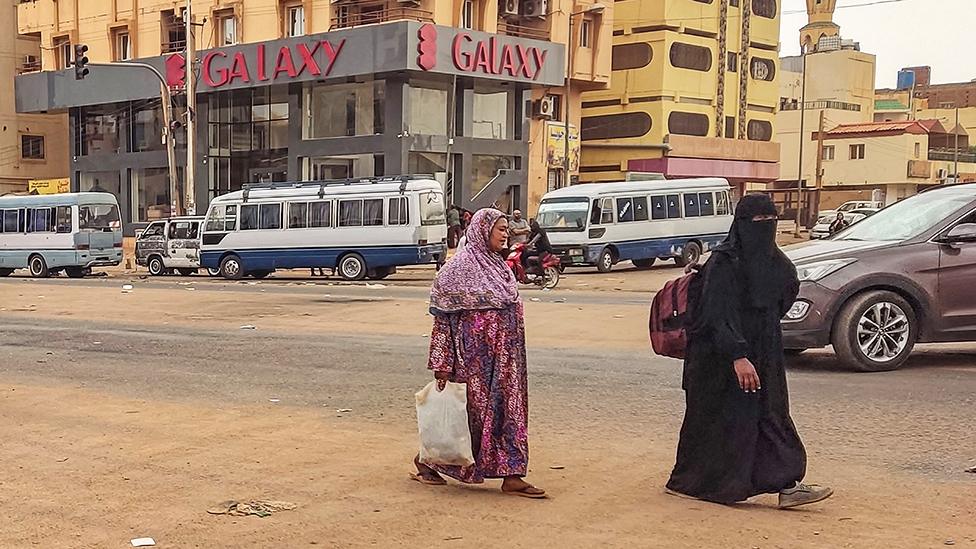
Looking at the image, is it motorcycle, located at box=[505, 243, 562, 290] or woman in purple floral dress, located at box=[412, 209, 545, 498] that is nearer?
woman in purple floral dress, located at box=[412, 209, 545, 498]

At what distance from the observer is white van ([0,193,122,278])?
3062 centimetres

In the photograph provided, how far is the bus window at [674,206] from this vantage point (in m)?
29.2

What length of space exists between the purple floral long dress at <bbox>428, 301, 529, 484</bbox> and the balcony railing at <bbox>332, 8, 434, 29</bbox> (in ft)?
109

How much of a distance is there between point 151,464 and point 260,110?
38.8 m

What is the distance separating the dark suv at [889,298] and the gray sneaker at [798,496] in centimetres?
420

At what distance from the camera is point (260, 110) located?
1710 inches

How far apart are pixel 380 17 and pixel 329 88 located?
3638mm

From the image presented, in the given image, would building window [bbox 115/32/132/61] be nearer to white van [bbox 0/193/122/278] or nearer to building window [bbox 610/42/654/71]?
white van [bbox 0/193/122/278]

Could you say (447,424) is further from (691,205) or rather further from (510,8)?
(510,8)

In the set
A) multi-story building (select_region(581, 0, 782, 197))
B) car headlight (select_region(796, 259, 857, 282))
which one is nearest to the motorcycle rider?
car headlight (select_region(796, 259, 857, 282))

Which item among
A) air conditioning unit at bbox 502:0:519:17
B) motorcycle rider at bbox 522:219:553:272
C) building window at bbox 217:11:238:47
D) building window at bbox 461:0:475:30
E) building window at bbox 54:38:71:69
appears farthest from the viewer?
building window at bbox 54:38:71:69

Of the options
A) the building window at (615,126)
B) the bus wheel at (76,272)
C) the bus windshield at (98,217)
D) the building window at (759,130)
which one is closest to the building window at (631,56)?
the building window at (615,126)

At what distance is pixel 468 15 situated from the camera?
40.4m

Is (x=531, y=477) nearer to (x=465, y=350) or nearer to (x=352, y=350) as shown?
(x=465, y=350)
